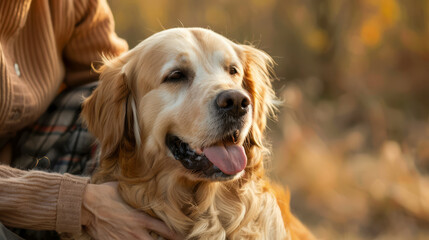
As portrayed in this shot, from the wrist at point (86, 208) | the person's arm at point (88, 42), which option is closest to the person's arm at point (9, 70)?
the person's arm at point (88, 42)

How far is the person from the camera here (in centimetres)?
198

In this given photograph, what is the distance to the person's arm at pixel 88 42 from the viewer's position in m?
2.75

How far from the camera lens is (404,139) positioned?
19.5 ft

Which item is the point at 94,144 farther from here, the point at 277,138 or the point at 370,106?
the point at 370,106

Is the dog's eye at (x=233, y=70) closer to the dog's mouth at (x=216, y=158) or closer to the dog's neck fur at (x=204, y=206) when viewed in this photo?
the dog's mouth at (x=216, y=158)

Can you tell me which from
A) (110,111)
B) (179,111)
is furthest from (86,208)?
(179,111)

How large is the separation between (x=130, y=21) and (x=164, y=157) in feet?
18.8

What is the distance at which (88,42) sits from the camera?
278 centimetres

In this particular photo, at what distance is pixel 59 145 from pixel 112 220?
0.68 metres

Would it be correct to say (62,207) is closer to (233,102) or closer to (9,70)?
(9,70)

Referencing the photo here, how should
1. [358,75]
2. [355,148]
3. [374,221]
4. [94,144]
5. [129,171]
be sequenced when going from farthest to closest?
[358,75] → [355,148] → [374,221] → [94,144] → [129,171]

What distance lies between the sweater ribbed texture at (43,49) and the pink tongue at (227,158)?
962mm

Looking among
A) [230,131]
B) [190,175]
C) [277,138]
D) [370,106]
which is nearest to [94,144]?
[190,175]

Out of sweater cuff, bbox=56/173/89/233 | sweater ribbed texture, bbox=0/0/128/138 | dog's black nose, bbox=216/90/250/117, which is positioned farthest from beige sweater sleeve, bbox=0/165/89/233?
dog's black nose, bbox=216/90/250/117
